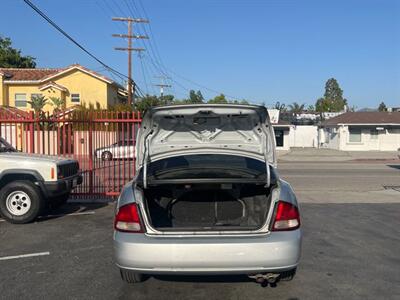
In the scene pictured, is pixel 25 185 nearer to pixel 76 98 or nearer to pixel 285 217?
pixel 285 217

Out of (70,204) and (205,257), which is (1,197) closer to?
(70,204)

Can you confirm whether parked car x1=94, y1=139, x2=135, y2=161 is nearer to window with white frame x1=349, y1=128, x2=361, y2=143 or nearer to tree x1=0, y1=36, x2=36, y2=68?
window with white frame x1=349, y1=128, x2=361, y2=143

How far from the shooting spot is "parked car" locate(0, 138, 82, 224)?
8.41 meters

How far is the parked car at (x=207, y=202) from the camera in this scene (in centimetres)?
418

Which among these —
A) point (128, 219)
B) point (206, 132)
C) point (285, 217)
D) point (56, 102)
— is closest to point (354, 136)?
point (56, 102)

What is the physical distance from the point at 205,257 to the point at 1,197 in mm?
5582

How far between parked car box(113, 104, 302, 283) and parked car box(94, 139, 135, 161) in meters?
6.43

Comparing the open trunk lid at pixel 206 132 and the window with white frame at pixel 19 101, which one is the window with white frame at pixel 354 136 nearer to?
the window with white frame at pixel 19 101

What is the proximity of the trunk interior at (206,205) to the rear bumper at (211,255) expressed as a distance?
65cm

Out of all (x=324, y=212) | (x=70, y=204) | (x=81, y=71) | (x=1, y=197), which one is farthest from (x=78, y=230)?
(x=81, y=71)

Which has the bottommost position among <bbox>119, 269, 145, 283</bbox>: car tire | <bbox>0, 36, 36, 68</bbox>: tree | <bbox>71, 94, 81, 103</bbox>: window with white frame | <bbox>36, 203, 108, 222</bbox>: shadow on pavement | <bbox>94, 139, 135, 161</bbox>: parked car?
<bbox>36, 203, 108, 222</bbox>: shadow on pavement

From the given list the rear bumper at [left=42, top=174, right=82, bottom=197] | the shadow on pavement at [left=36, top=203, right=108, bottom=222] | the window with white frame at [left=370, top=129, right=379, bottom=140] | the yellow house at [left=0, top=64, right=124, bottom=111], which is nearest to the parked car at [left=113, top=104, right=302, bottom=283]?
the rear bumper at [left=42, top=174, right=82, bottom=197]

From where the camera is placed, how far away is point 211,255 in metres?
4.16

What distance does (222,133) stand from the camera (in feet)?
18.2
